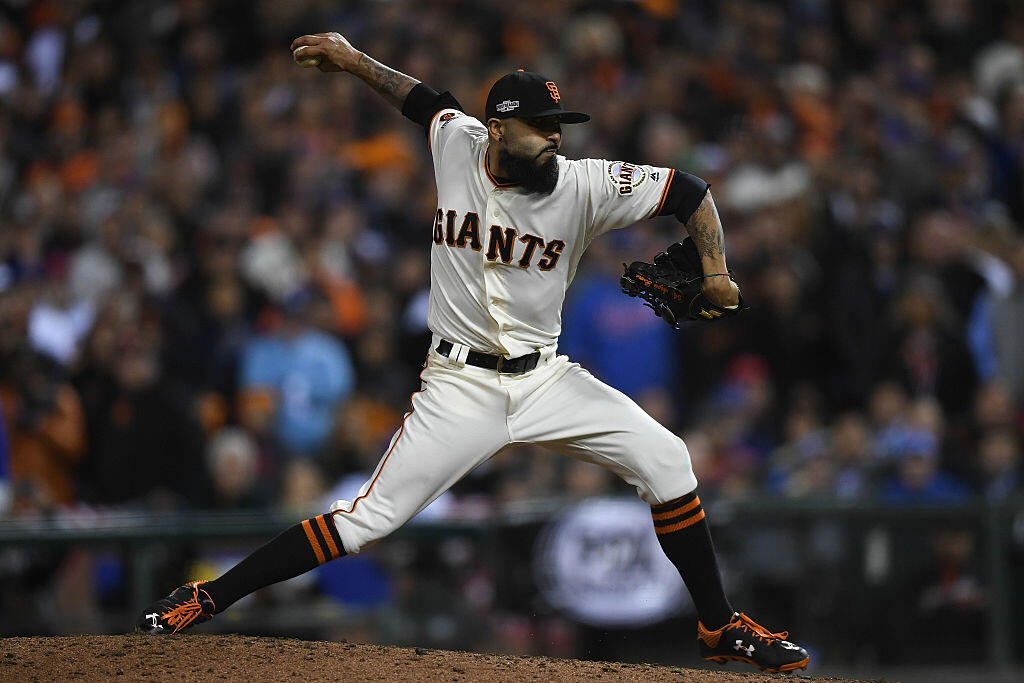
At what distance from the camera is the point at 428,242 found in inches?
387

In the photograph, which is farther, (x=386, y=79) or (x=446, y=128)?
(x=386, y=79)

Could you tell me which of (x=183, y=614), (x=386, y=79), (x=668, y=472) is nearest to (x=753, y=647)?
(x=668, y=472)

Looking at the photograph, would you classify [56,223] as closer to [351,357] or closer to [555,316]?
[351,357]

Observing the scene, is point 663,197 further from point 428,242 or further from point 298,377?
point 428,242

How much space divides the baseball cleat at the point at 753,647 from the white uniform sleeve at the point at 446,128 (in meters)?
1.94

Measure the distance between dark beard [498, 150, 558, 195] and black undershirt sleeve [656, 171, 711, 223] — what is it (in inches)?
16.2

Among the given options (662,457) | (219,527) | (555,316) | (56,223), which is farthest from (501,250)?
(56,223)

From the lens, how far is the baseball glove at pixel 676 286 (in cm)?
488

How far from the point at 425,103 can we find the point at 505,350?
99 cm

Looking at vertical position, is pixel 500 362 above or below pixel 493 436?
above

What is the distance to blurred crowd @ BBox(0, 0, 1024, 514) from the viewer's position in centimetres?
830

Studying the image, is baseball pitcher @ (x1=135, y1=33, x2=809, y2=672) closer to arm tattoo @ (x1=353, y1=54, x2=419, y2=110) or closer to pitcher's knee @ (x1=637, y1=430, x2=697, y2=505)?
pitcher's knee @ (x1=637, y1=430, x2=697, y2=505)

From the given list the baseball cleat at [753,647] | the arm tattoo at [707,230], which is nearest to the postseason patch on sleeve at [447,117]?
the arm tattoo at [707,230]

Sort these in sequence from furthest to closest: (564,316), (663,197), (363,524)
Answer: (564,316) → (663,197) → (363,524)
